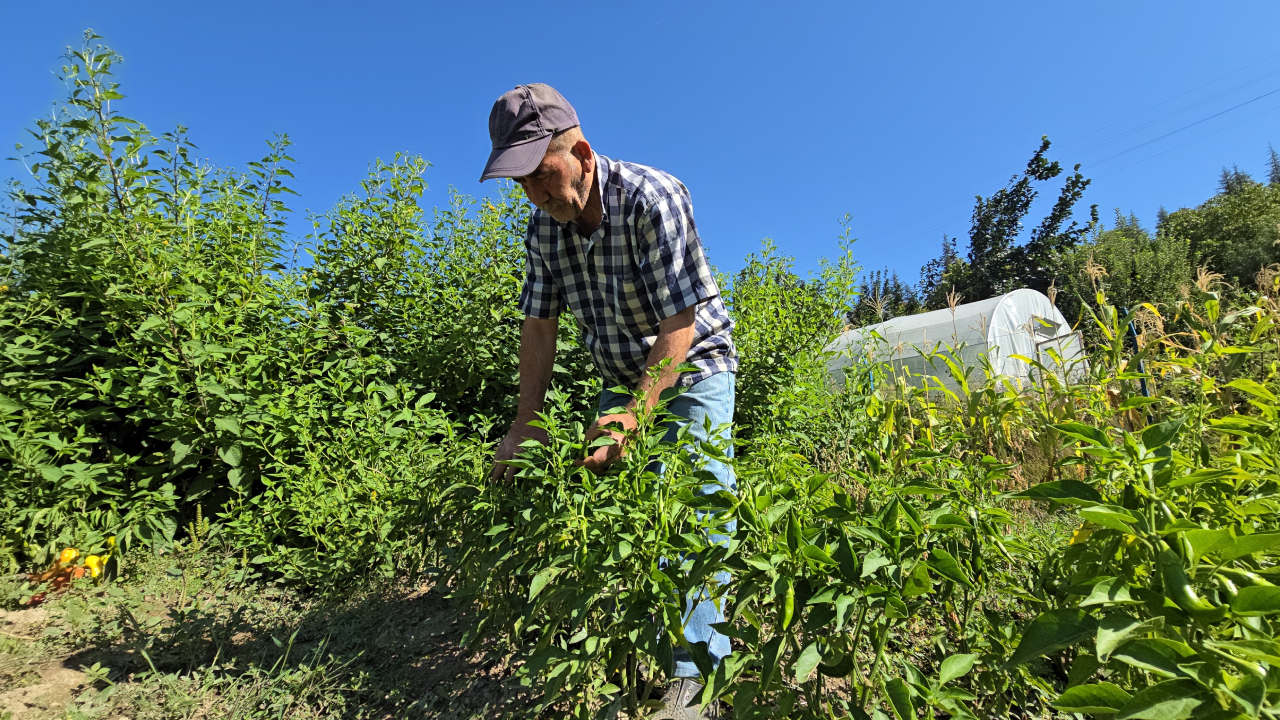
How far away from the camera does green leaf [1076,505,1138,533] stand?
617 millimetres

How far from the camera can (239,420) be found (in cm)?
267

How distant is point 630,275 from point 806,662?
1.28 m

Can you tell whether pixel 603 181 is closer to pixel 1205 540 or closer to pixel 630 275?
pixel 630 275

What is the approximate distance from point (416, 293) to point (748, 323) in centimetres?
201

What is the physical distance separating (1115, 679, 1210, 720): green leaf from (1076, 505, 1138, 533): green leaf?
147 mm

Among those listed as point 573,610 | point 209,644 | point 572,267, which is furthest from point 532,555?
point 209,644

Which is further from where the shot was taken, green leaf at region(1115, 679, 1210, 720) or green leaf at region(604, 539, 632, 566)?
green leaf at region(604, 539, 632, 566)

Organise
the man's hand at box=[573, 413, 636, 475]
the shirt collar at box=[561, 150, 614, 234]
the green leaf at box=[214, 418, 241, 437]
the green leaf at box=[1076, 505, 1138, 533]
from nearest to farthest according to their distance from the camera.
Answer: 1. the green leaf at box=[1076, 505, 1138, 533]
2. the man's hand at box=[573, 413, 636, 475]
3. the shirt collar at box=[561, 150, 614, 234]
4. the green leaf at box=[214, 418, 241, 437]

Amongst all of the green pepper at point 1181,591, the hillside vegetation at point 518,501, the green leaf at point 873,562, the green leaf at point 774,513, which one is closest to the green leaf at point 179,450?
the hillside vegetation at point 518,501

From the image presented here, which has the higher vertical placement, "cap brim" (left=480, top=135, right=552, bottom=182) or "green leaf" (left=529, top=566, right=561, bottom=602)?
"cap brim" (left=480, top=135, right=552, bottom=182)

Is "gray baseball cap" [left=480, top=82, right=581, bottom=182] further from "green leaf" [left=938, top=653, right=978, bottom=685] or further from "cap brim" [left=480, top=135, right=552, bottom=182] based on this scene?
"green leaf" [left=938, top=653, right=978, bottom=685]

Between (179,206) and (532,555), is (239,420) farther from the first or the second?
(532,555)

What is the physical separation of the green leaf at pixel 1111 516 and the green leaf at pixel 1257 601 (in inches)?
3.7

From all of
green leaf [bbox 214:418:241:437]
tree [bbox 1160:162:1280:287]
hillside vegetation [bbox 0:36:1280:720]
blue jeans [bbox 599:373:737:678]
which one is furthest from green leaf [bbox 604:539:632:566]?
tree [bbox 1160:162:1280:287]
